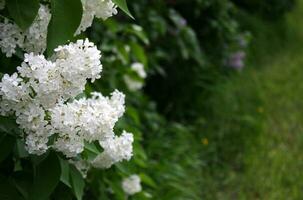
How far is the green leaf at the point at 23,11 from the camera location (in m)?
1.34

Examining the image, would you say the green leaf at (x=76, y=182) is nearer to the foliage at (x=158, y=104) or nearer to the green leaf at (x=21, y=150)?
the foliage at (x=158, y=104)

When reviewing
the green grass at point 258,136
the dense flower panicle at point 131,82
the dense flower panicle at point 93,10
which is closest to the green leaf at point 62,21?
the dense flower panicle at point 93,10

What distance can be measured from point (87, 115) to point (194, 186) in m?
2.37

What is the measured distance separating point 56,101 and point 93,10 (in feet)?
0.89

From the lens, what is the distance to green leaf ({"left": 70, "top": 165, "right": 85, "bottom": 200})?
60.2 inches

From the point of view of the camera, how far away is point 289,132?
486cm

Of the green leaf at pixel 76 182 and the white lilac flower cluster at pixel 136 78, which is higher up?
the white lilac flower cluster at pixel 136 78

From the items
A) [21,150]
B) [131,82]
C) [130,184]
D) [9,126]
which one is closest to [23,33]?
[9,126]

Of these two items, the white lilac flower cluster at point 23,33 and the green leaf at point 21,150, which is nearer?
the white lilac flower cluster at point 23,33

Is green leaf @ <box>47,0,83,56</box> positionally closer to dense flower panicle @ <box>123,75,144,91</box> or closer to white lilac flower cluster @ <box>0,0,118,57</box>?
white lilac flower cluster @ <box>0,0,118,57</box>

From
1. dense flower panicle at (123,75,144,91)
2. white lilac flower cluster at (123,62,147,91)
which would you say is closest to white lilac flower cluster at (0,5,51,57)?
white lilac flower cluster at (123,62,147,91)

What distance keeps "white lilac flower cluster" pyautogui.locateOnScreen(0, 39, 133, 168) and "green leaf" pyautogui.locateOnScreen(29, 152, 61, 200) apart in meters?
0.05

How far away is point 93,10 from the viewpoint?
4.80 ft

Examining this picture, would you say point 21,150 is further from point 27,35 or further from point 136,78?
point 136,78
